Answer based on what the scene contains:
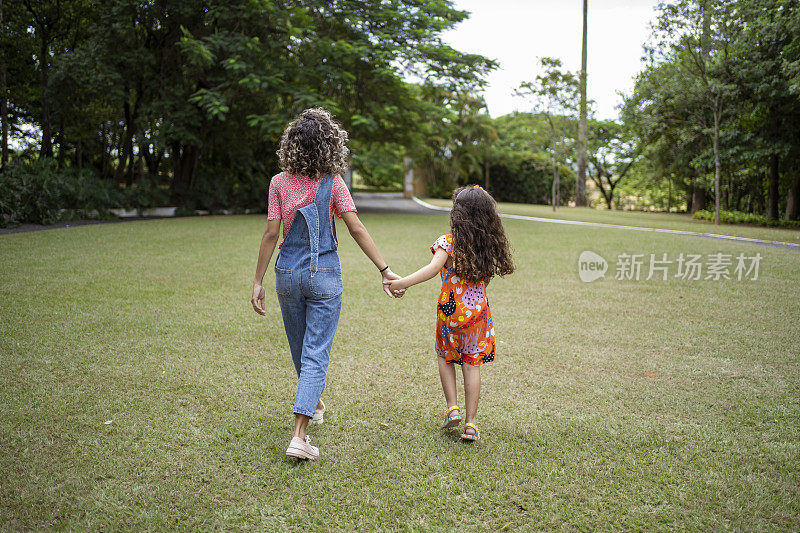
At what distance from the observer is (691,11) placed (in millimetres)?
16391

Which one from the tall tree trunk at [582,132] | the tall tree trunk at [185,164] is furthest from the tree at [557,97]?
the tall tree trunk at [185,164]

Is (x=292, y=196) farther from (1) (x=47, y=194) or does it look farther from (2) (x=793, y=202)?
(2) (x=793, y=202)

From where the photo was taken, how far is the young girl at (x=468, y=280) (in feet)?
9.71

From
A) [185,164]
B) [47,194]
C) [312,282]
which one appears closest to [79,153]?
[185,164]

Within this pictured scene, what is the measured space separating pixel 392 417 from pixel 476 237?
4.13 feet

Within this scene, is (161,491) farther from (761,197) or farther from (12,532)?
(761,197)

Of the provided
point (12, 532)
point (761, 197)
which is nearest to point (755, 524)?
point (12, 532)

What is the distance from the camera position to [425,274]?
9.57 feet

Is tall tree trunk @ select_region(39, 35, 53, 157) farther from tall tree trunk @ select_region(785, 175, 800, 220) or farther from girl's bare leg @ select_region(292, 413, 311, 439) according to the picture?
tall tree trunk @ select_region(785, 175, 800, 220)

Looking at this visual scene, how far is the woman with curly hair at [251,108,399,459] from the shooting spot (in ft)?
9.00

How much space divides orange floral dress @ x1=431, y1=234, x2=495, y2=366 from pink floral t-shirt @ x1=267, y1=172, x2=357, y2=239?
2.00 ft

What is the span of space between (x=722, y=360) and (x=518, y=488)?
2870 millimetres

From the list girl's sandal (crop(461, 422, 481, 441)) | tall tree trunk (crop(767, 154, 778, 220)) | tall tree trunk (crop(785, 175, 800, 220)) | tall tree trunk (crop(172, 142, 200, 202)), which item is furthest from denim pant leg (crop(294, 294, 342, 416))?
tall tree trunk (crop(785, 175, 800, 220))

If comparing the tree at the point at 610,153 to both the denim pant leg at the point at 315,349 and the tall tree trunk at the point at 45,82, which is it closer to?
the tall tree trunk at the point at 45,82
